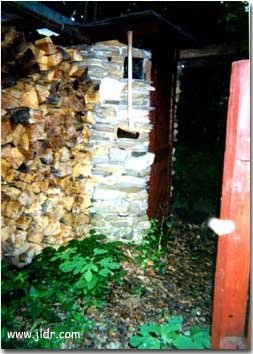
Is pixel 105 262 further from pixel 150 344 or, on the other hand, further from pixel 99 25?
pixel 99 25

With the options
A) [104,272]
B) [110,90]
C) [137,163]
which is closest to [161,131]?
[137,163]

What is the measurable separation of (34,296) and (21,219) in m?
0.69

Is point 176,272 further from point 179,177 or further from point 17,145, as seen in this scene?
point 179,177

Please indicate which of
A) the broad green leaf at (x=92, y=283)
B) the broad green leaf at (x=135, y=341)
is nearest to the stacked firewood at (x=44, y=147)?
the broad green leaf at (x=92, y=283)

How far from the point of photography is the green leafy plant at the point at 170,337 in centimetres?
250

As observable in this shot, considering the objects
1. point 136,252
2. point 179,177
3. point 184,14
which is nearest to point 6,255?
point 136,252

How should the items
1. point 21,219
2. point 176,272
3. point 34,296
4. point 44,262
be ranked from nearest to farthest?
point 34,296 < point 21,219 < point 44,262 < point 176,272

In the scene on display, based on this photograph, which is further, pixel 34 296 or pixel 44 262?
pixel 44 262

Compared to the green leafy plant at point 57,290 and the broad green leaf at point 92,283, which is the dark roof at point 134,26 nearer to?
the green leafy plant at point 57,290

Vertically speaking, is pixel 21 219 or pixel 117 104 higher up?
pixel 117 104

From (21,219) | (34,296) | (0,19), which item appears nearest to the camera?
(0,19)

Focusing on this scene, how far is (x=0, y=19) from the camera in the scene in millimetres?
2422

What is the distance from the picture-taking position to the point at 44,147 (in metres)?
3.30

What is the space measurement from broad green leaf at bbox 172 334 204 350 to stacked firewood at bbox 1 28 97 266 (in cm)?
157
